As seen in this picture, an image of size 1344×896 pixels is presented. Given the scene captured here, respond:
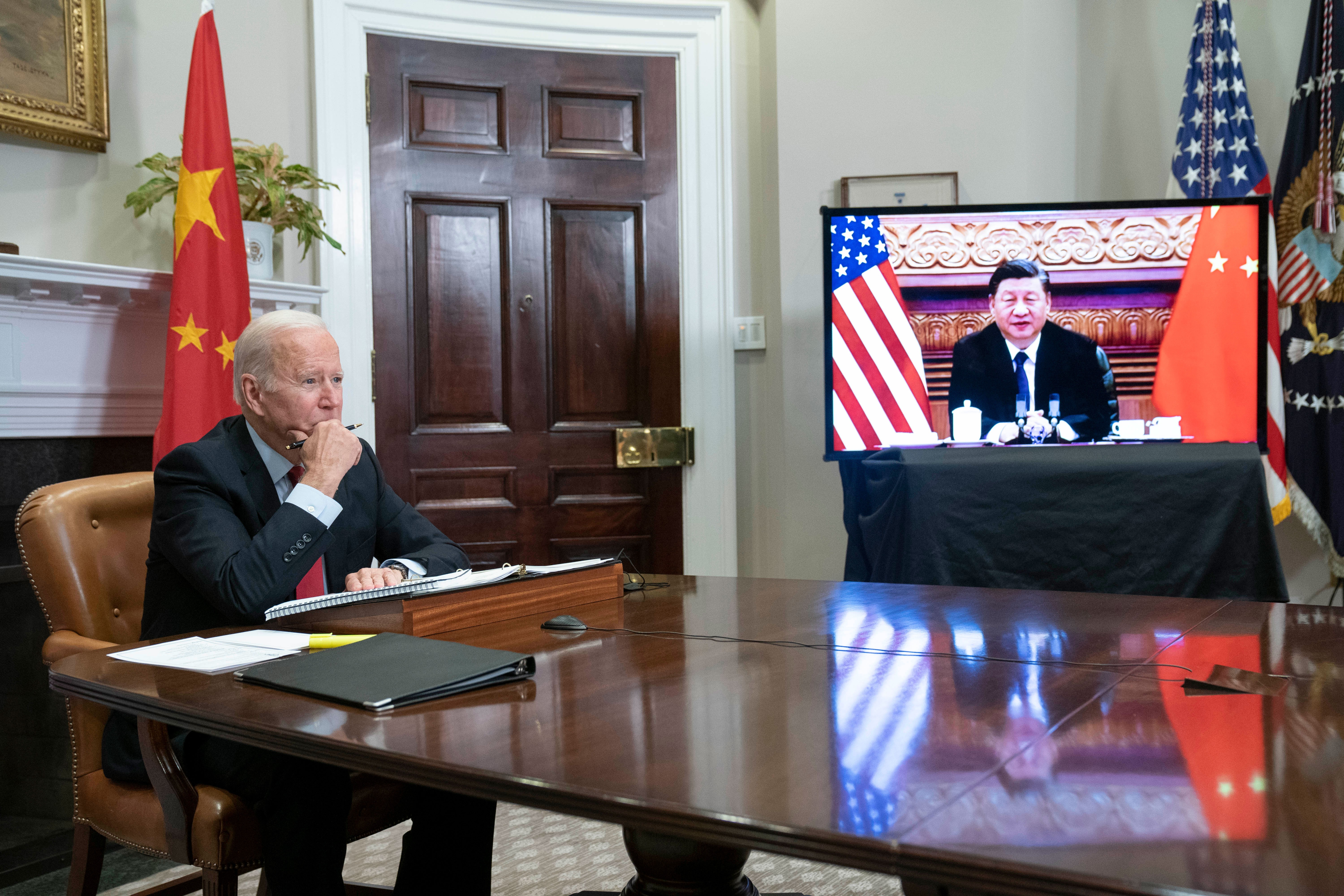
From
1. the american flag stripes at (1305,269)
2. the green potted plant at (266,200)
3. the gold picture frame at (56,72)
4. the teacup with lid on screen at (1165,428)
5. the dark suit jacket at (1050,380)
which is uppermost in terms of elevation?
the gold picture frame at (56,72)

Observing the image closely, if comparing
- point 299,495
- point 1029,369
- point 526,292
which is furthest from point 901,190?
point 299,495

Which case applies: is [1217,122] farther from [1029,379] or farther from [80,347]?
[80,347]

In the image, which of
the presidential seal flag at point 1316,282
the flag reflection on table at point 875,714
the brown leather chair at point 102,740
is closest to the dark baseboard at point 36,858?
the brown leather chair at point 102,740

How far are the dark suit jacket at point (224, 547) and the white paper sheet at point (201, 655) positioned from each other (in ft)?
0.53

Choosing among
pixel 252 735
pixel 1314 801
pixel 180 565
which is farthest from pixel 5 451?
pixel 1314 801

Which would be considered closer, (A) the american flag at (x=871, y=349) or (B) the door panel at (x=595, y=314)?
(A) the american flag at (x=871, y=349)

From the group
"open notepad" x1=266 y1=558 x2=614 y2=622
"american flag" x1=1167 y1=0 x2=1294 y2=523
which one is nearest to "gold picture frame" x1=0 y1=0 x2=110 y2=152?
"open notepad" x1=266 y1=558 x2=614 y2=622

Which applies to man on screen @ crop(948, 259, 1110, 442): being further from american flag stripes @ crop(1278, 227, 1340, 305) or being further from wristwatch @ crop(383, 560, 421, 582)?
wristwatch @ crop(383, 560, 421, 582)

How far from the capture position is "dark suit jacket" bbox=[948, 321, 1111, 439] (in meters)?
2.96

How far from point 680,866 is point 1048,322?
2213mm

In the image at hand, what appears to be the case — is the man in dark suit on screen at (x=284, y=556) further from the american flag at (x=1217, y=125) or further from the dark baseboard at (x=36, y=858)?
the american flag at (x=1217, y=125)

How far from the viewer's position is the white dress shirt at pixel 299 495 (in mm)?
1570

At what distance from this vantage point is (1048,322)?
2.98 metres

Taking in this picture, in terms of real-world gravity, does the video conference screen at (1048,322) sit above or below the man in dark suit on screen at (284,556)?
above
